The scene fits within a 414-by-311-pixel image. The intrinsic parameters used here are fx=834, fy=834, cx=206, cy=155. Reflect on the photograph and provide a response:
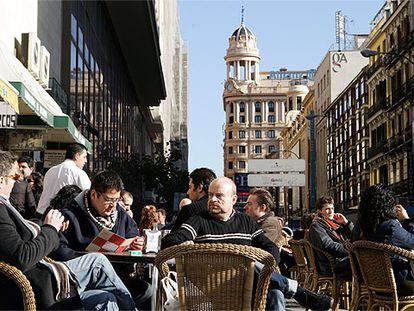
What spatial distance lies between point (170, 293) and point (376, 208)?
281 centimetres

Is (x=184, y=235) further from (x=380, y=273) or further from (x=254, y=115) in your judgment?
(x=254, y=115)

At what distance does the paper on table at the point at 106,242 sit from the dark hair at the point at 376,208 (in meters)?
2.36

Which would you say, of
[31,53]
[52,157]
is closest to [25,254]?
[31,53]

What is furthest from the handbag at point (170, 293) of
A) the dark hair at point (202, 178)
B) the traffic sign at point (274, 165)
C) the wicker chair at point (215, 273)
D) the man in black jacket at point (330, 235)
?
→ the traffic sign at point (274, 165)

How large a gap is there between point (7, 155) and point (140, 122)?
181 ft

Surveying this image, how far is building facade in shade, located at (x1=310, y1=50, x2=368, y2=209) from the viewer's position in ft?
294

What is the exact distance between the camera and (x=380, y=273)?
7.02 m

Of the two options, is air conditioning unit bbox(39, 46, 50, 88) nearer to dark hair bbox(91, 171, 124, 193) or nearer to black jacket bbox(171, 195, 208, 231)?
black jacket bbox(171, 195, 208, 231)

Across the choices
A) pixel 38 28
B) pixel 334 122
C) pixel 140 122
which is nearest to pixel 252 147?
pixel 334 122

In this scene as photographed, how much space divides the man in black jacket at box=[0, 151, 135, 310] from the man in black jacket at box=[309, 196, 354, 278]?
13.3ft

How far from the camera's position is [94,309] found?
5.34m

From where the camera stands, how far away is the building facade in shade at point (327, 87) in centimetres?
8956

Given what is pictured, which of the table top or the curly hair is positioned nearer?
the table top

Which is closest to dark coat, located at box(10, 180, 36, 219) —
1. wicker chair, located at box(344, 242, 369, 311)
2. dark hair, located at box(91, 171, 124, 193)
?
dark hair, located at box(91, 171, 124, 193)
